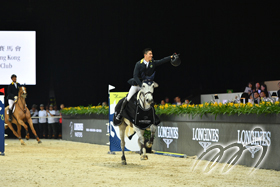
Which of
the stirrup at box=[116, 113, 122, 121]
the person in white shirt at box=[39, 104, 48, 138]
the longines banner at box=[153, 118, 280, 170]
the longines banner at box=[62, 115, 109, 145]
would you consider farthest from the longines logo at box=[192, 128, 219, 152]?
the person in white shirt at box=[39, 104, 48, 138]

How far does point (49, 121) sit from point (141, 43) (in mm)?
6801

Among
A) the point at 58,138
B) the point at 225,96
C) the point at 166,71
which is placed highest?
the point at 166,71

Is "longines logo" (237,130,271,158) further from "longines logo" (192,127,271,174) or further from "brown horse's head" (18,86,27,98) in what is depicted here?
"brown horse's head" (18,86,27,98)

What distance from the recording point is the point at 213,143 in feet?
31.3

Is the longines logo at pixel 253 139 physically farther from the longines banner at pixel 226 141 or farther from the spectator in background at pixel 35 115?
the spectator in background at pixel 35 115

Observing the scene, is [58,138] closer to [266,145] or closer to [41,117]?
[41,117]

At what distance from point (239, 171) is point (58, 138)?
49.1ft

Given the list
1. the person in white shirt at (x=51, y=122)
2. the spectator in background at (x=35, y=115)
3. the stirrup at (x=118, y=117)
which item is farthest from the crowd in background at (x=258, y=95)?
the spectator in background at (x=35, y=115)

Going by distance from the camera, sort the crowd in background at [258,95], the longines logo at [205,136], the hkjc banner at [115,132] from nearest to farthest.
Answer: the longines logo at [205,136]
the hkjc banner at [115,132]
the crowd in background at [258,95]

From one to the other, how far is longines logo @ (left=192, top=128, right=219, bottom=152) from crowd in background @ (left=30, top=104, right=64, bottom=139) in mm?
12227

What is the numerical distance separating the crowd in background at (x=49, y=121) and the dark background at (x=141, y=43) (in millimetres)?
1913

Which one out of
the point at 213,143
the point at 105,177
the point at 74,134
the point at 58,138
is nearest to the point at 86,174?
the point at 105,177

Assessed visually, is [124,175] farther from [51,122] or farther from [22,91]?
[51,122]

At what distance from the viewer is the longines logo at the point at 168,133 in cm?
1116
